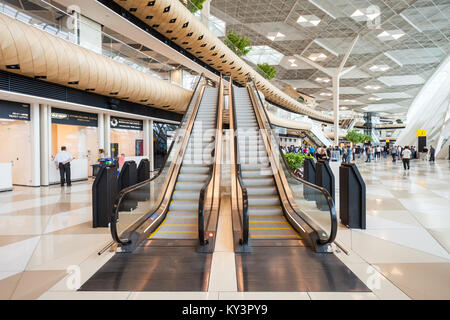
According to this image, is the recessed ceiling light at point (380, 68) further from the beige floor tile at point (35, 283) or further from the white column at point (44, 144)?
the beige floor tile at point (35, 283)

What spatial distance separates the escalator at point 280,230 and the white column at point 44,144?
7904 mm

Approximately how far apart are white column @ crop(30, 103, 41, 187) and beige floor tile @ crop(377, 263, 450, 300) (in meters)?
11.2

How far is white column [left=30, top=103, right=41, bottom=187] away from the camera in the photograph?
9539mm

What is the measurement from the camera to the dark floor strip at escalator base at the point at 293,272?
2820 mm

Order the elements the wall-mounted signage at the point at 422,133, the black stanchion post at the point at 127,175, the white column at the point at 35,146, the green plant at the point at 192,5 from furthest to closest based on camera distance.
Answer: the wall-mounted signage at the point at 422,133, the green plant at the point at 192,5, the white column at the point at 35,146, the black stanchion post at the point at 127,175

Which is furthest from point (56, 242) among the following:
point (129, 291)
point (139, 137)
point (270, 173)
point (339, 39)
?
point (339, 39)

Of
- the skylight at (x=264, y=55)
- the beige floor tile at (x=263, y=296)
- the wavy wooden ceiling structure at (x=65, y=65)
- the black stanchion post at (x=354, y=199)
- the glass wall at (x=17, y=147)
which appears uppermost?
the skylight at (x=264, y=55)

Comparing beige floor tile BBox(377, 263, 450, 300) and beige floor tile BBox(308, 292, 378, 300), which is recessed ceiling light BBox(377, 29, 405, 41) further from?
beige floor tile BBox(308, 292, 378, 300)

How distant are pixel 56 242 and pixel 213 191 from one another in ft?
9.61

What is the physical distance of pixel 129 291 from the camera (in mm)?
2746

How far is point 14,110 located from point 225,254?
9641 millimetres

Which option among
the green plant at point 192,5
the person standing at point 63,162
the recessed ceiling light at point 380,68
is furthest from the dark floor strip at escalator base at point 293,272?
the recessed ceiling light at point 380,68

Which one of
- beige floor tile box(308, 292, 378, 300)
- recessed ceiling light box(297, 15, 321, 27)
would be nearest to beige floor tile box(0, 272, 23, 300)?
beige floor tile box(308, 292, 378, 300)
